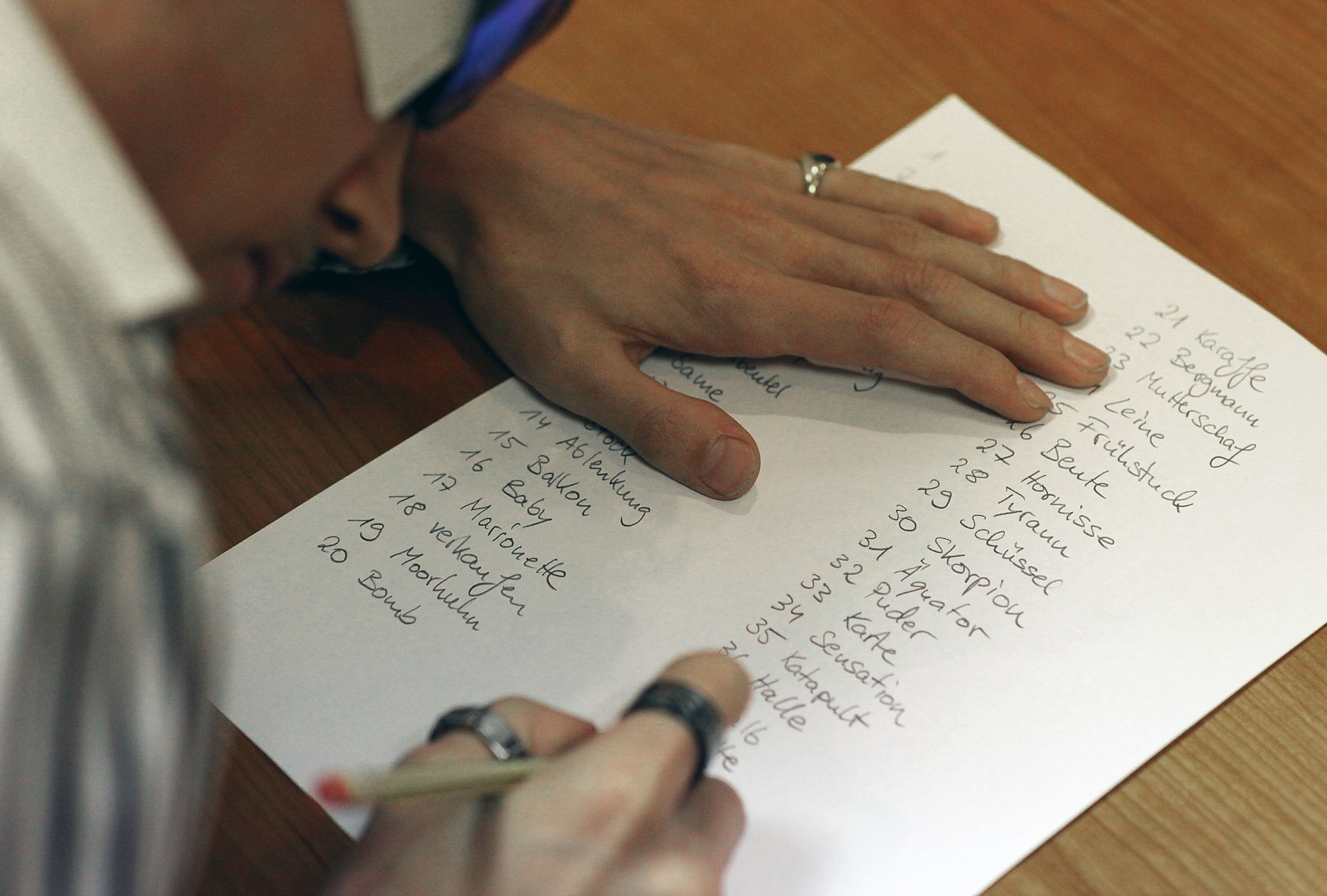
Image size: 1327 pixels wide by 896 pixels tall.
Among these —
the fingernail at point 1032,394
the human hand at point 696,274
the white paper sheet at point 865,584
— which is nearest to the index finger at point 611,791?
the white paper sheet at point 865,584

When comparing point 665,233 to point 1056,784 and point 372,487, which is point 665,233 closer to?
point 372,487

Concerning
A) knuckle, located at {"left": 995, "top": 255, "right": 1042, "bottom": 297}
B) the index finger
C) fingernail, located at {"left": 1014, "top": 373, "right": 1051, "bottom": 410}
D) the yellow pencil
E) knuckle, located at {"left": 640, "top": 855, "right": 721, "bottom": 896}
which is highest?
knuckle, located at {"left": 995, "top": 255, "right": 1042, "bottom": 297}

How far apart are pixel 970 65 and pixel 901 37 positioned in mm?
57

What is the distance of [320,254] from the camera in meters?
0.66

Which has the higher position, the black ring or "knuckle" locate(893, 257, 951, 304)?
"knuckle" locate(893, 257, 951, 304)

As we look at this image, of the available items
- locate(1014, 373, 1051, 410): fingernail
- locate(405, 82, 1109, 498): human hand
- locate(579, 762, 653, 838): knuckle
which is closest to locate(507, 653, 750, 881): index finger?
locate(579, 762, 653, 838): knuckle

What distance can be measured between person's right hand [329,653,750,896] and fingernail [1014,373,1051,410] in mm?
291

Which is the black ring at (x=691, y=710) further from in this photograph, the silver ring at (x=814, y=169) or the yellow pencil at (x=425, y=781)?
the silver ring at (x=814, y=169)

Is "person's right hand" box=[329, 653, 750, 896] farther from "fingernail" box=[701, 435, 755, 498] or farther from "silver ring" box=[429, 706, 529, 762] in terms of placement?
"fingernail" box=[701, 435, 755, 498]

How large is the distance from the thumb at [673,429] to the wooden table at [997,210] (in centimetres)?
9

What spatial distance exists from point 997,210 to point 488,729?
0.50 metres

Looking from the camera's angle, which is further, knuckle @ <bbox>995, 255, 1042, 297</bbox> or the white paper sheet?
knuckle @ <bbox>995, 255, 1042, 297</bbox>

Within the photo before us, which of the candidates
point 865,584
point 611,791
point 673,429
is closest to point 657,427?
point 673,429

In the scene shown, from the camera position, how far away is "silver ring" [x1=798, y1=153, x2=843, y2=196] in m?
0.73
